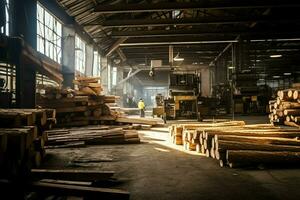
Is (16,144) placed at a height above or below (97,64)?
below

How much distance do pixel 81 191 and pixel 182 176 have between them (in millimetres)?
2083

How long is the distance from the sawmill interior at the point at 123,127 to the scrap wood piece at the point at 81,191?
0.01m

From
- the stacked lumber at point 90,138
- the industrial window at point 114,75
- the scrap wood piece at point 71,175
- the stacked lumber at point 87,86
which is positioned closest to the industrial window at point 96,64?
the industrial window at point 114,75

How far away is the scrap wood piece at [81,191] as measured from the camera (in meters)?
3.06

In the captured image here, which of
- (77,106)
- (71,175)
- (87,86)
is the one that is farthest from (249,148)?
(87,86)

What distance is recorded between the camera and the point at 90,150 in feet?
23.8

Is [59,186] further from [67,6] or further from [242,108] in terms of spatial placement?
[242,108]

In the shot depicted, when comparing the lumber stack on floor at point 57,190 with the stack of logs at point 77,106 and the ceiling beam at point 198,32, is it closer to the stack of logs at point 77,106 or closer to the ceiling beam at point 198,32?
the stack of logs at point 77,106

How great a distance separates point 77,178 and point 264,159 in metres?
3.17

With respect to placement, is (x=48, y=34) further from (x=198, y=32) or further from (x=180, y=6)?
(x=198, y=32)

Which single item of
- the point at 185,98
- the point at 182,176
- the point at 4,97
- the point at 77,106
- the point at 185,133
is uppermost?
the point at 185,98

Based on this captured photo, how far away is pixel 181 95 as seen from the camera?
1720 cm

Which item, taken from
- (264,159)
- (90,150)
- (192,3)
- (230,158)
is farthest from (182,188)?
(192,3)

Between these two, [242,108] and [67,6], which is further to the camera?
[242,108]
